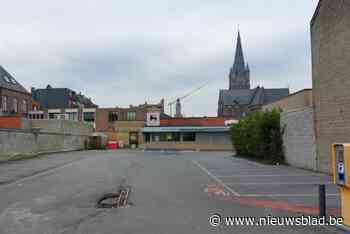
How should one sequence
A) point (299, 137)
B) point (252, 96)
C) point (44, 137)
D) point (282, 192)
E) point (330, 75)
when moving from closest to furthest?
point (282, 192) → point (330, 75) → point (299, 137) → point (44, 137) → point (252, 96)

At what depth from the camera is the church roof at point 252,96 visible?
97938 mm

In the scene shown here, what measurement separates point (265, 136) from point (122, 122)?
44.5 metres

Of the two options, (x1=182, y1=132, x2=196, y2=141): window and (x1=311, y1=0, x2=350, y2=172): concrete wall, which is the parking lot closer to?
(x1=311, y1=0, x2=350, y2=172): concrete wall

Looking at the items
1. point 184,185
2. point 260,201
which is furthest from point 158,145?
point 260,201

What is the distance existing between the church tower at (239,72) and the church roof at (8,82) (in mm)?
72189

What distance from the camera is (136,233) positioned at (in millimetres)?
6352

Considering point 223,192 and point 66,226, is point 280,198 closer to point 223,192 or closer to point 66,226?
point 223,192

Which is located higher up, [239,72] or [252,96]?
[239,72]

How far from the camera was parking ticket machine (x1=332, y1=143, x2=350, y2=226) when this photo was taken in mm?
6266

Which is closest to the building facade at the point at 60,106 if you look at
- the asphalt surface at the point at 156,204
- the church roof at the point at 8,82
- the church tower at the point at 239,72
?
the church roof at the point at 8,82

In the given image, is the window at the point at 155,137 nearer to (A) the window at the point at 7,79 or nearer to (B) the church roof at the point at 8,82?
(B) the church roof at the point at 8,82

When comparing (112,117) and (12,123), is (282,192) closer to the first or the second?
(12,123)

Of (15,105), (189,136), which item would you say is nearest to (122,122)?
(189,136)

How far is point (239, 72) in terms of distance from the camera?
119 meters
